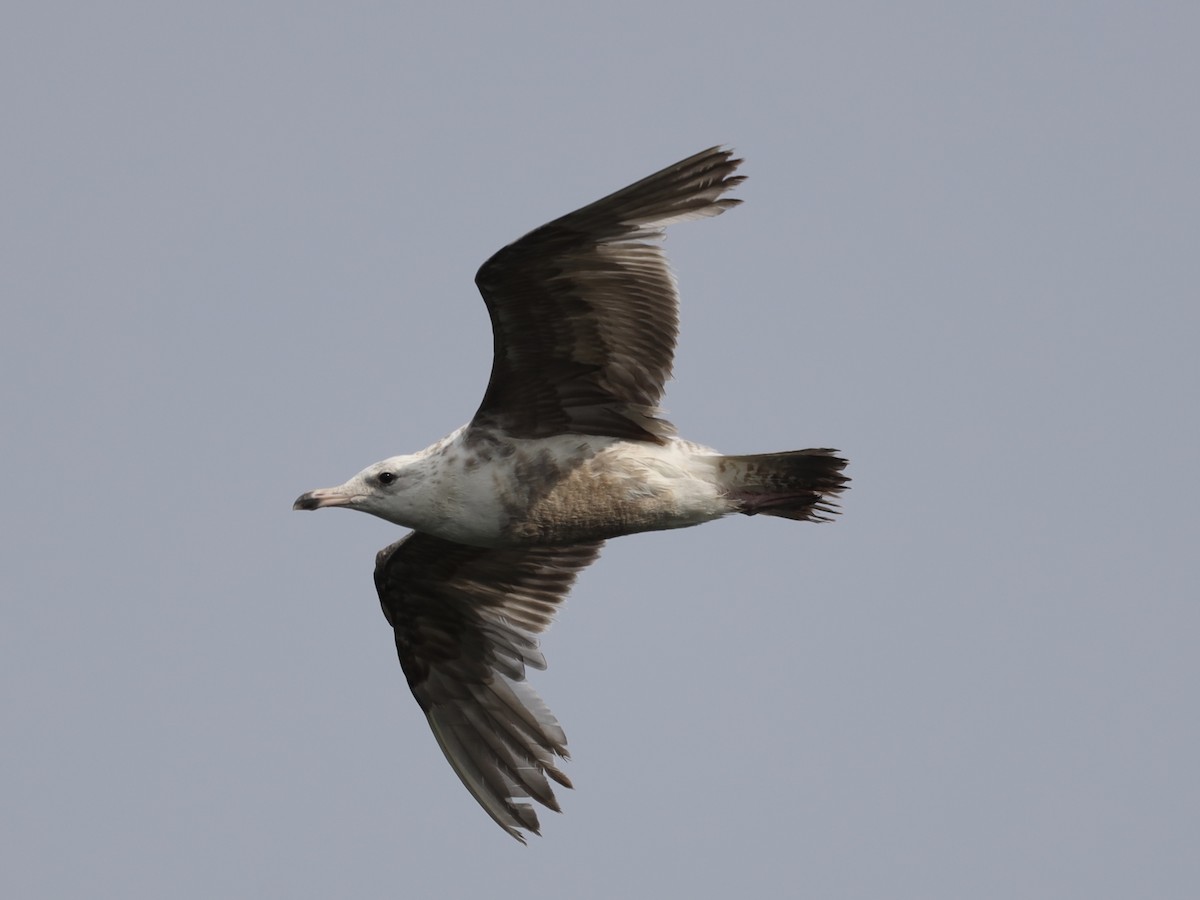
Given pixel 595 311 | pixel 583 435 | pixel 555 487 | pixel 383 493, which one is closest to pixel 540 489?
pixel 555 487

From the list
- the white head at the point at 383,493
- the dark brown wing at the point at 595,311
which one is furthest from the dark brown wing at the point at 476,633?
the dark brown wing at the point at 595,311

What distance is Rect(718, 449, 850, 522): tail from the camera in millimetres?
10266

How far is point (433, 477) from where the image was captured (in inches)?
408

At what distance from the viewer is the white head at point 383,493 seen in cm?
1039

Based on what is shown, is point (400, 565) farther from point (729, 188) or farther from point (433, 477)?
point (729, 188)

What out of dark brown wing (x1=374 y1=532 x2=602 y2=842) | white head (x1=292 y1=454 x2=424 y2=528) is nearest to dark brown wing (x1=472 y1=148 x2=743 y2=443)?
white head (x1=292 y1=454 x2=424 y2=528)

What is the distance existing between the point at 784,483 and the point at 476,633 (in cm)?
287

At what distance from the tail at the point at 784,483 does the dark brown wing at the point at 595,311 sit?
1.78 ft

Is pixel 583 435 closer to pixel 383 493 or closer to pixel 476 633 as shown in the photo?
pixel 383 493

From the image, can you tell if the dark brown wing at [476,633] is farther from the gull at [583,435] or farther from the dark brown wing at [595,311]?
the dark brown wing at [595,311]

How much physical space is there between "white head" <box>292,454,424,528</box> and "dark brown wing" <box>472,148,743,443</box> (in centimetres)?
51

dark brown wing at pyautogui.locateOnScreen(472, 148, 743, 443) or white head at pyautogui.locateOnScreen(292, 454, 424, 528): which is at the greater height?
dark brown wing at pyautogui.locateOnScreen(472, 148, 743, 443)

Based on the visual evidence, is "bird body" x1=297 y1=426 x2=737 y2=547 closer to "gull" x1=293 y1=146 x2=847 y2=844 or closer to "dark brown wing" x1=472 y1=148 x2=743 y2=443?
"gull" x1=293 y1=146 x2=847 y2=844

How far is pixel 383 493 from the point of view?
1042cm
